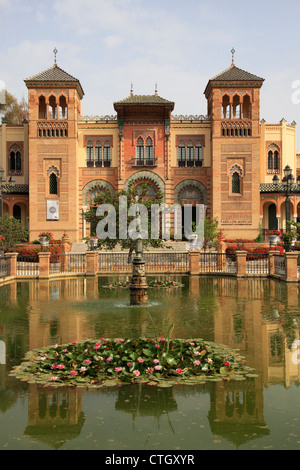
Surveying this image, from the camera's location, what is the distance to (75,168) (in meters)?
35.5

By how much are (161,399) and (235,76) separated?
110 feet

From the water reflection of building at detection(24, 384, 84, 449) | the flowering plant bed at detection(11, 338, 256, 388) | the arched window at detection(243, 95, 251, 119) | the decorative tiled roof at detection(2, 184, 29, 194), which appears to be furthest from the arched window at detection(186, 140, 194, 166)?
the water reflection of building at detection(24, 384, 84, 449)

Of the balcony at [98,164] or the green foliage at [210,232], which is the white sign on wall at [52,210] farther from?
the green foliage at [210,232]

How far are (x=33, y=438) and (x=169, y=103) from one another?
32493 millimetres

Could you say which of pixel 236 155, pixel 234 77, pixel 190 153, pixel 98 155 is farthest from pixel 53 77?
pixel 236 155

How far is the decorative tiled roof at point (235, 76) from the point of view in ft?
117

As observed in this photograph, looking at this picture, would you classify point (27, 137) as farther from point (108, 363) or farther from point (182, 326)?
point (108, 363)

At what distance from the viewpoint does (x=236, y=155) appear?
118 ft

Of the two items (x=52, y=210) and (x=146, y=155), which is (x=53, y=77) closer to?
(x=146, y=155)

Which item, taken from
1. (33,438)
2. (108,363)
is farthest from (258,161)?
(33,438)

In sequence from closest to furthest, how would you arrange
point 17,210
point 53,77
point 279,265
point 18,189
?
point 279,265
point 53,77
point 18,189
point 17,210

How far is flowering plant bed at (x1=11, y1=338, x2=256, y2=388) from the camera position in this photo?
679cm

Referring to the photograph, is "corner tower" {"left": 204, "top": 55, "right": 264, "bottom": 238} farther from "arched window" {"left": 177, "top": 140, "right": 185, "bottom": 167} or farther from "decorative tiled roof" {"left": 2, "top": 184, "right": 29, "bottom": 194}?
"decorative tiled roof" {"left": 2, "top": 184, "right": 29, "bottom": 194}
